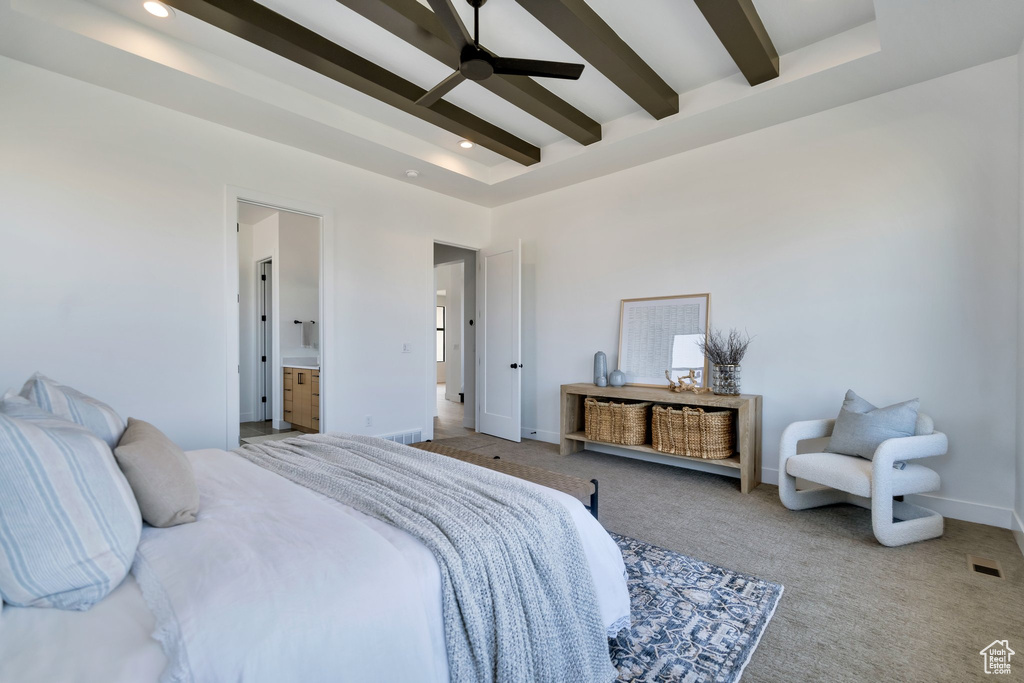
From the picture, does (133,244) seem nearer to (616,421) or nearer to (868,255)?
(616,421)

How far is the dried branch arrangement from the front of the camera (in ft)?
12.2

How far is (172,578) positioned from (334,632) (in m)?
0.40

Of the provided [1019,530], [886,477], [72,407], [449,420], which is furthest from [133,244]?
Result: [1019,530]

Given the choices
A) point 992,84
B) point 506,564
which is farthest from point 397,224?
point 992,84

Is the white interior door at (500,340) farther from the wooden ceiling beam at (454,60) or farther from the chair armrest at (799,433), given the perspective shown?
the chair armrest at (799,433)

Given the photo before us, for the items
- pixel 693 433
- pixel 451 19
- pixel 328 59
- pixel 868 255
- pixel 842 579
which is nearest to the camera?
pixel 451 19

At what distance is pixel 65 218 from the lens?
2922 mm

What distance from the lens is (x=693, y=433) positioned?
369 cm

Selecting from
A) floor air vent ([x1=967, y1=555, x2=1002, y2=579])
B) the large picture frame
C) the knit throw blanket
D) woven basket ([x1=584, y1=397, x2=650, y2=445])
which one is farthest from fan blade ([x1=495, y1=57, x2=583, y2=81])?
floor air vent ([x1=967, y1=555, x2=1002, y2=579])

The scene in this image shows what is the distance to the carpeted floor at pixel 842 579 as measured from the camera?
1.65 m

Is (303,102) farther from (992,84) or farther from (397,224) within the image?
(992,84)

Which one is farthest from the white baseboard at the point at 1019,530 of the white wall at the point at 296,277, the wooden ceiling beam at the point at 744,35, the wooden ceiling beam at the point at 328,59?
the white wall at the point at 296,277

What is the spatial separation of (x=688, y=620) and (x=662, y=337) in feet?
9.02

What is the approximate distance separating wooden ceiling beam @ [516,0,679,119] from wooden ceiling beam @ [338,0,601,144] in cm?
53
